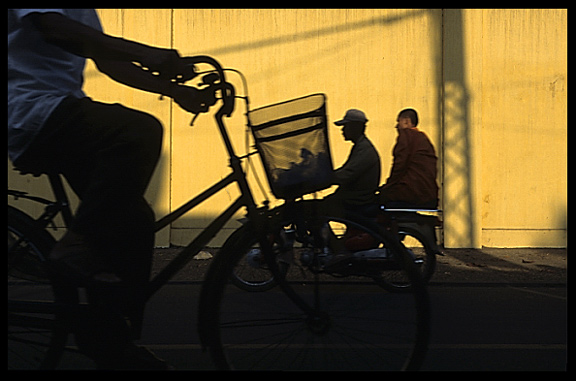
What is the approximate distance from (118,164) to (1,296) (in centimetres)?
75

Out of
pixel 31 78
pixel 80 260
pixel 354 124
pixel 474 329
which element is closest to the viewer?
pixel 80 260

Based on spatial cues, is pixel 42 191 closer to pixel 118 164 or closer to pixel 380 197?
Answer: pixel 380 197

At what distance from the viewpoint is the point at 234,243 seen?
263 centimetres

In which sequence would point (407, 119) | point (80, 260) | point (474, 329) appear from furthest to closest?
point (407, 119)
point (474, 329)
point (80, 260)

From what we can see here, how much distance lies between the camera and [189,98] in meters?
2.66

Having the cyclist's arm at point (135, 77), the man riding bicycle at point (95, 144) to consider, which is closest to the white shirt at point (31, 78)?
the man riding bicycle at point (95, 144)

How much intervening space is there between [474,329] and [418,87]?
6.14 meters

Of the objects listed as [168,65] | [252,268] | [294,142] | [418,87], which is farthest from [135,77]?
[418,87]

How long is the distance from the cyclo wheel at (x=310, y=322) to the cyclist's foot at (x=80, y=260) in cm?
38

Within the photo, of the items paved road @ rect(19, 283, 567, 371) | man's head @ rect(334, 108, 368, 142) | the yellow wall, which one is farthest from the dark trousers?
the yellow wall

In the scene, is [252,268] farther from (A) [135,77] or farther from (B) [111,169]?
(A) [135,77]

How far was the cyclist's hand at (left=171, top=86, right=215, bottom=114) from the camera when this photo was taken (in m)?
2.65

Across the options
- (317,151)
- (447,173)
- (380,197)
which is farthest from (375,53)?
(317,151)

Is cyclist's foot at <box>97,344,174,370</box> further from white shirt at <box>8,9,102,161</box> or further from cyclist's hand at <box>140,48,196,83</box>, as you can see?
cyclist's hand at <box>140,48,196,83</box>
